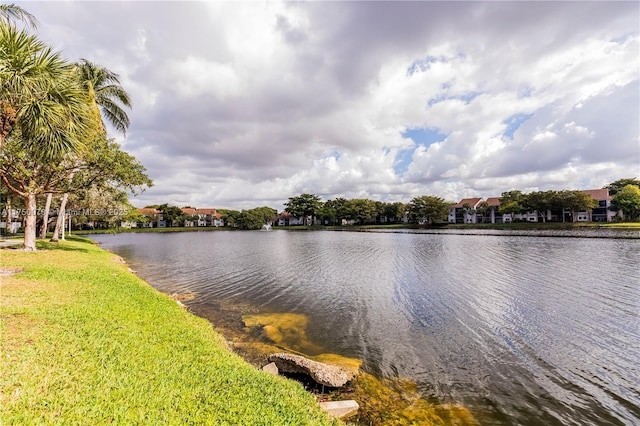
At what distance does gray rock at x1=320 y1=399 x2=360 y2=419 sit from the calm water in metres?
2.14

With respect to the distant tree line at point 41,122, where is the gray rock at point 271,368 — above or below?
below

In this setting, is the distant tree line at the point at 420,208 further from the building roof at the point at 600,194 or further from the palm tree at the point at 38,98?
the palm tree at the point at 38,98

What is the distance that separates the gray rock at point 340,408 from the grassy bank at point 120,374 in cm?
46

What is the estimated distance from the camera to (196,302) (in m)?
15.3

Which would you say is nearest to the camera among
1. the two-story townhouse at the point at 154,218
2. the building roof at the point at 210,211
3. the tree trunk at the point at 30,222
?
the tree trunk at the point at 30,222

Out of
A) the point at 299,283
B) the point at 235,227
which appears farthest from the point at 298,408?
the point at 235,227

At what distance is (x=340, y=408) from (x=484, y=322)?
868cm

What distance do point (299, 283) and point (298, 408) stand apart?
47.9 ft

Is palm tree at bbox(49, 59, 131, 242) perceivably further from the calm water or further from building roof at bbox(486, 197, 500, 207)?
building roof at bbox(486, 197, 500, 207)

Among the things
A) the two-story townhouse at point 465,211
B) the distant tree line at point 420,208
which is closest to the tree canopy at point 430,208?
the distant tree line at point 420,208

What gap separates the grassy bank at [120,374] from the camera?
14.3 feet

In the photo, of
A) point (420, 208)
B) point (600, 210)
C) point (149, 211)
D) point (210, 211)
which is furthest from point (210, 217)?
point (600, 210)

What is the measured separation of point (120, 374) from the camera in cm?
533

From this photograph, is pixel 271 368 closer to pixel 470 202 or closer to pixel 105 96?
pixel 105 96
